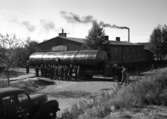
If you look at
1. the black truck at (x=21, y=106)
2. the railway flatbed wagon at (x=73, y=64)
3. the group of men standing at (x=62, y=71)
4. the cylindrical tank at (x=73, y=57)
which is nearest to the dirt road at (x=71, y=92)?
the black truck at (x=21, y=106)

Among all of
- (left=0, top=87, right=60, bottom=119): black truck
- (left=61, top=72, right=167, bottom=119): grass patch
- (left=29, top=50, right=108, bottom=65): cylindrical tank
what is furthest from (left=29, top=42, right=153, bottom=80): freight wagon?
(left=0, top=87, right=60, bottom=119): black truck

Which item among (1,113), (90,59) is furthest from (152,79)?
(90,59)

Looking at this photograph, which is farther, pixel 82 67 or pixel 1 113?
pixel 82 67

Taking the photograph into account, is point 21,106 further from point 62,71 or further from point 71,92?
point 62,71

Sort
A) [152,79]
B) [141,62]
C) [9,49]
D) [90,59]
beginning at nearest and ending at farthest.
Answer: [152,79] → [9,49] → [90,59] → [141,62]

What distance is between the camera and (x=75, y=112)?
804cm

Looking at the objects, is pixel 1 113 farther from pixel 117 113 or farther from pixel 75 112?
pixel 117 113

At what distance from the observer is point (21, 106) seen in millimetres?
7426

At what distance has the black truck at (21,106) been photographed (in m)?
7.00

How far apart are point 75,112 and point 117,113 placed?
5.73 feet

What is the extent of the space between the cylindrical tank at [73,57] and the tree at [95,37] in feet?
24.2

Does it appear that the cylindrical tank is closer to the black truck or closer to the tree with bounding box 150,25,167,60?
the black truck

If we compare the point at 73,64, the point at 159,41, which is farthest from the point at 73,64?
the point at 159,41

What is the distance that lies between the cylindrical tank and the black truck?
1486 cm
